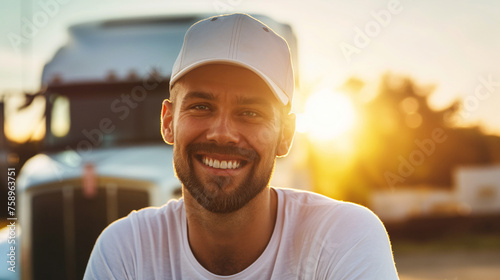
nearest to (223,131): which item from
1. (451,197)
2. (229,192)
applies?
(229,192)

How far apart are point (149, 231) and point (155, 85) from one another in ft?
11.1

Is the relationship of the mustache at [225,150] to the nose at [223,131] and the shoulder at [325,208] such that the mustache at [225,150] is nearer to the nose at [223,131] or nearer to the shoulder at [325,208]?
the nose at [223,131]

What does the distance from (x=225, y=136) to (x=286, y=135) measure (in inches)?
15.8

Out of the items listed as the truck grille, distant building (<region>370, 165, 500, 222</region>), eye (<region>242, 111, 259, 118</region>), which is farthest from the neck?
distant building (<region>370, 165, 500, 222</region>)

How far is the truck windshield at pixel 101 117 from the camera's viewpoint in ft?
19.3

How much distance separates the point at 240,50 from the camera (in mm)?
2561

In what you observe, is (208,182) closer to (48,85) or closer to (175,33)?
(175,33)

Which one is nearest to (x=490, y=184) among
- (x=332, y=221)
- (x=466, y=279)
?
(x=466, y=279)

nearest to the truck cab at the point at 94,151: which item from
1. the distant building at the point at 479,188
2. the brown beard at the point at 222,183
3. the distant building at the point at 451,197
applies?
the brown beard at the point at 222,183

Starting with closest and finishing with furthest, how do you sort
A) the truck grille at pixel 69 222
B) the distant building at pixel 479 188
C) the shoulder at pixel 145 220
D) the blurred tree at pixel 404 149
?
1. the shoulder at pixel 145 220
2. the truck grille at pixel 69 222
3. the distant building at pixel 479 188
4. the blurred tree at pixel 404 149

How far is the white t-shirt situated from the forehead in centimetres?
57

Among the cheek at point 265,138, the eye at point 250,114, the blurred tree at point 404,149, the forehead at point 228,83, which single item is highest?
the forehead at point 228,83

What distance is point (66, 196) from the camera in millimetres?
5551

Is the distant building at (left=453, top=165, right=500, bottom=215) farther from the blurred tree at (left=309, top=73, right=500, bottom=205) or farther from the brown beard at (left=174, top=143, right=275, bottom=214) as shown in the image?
A: the brown beard at (left=174, top=143, right=275, bottom=214)
